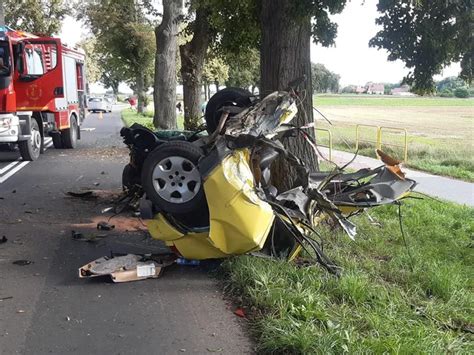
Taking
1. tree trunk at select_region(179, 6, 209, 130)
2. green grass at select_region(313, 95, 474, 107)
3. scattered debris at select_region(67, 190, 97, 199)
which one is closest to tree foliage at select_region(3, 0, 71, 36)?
tree trunk at select_region(179, 6, 209, 130)

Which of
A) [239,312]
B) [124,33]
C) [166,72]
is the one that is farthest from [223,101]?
[124,33]

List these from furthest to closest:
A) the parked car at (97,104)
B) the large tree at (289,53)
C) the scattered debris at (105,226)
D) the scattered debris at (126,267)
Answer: the parked car at (97,104)
the scattered debris at (105,226)
the large tree at (289,53)
the scattered debris at (126,267)

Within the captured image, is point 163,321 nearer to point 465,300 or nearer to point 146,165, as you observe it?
point 146,165

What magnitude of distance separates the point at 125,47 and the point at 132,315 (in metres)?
36.4

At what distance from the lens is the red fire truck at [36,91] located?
14.2m

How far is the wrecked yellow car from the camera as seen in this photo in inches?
203

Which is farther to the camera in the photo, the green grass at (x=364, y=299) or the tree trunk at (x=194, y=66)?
the tree trunk at (x=194, y=66)

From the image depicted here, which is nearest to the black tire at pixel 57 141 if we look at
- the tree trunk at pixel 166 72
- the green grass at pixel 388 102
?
the tree trunk at pixel 166 72

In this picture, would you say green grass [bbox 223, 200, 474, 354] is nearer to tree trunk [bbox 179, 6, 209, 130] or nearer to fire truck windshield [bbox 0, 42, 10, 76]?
fire truck windshield [bbox 0, 42, 10, 76]

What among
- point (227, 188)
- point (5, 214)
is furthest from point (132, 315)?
point (5, 214)

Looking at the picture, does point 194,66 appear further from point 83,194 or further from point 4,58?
point 83,194

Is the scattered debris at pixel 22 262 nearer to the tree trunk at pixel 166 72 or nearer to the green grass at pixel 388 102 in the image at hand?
the tree trunk at pixel 166 72

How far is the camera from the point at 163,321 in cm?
455

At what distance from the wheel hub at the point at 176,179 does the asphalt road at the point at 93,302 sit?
781mm
